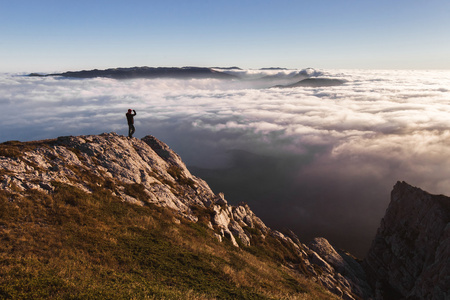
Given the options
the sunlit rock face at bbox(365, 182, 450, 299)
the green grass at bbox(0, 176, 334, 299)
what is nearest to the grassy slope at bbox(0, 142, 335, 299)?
the green grass at bbox(0, 176, 334, 299)

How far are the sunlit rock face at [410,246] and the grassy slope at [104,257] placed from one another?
204 feet

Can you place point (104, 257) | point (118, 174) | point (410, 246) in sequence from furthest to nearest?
point (410, 246) < point (118, 174) < point (104, 257)

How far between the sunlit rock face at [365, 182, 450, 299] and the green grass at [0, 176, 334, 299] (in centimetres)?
6137

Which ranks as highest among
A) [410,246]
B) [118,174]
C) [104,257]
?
[104,257]

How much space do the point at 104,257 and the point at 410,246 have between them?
10146cm

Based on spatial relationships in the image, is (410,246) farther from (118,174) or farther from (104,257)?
(104,257)

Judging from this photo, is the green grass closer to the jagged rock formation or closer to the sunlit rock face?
the jagged rock formation

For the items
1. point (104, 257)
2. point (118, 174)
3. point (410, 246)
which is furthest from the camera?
point (410, 246)

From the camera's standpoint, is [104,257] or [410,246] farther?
[410,246]

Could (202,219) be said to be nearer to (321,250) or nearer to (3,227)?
(3,227)

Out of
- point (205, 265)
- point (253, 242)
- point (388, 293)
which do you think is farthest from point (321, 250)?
point (205, 265)

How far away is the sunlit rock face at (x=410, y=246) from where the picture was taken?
61812 millimetres

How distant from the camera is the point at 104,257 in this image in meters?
14.5

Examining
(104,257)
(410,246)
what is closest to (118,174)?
(104,257)
